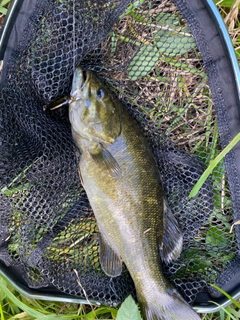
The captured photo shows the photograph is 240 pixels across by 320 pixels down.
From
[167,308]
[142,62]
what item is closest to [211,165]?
[142,62]

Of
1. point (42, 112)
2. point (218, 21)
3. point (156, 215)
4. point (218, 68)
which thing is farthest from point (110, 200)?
point (218, 21)

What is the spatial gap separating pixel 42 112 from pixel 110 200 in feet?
1.91

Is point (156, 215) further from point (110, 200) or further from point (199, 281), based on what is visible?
point (199, 281)

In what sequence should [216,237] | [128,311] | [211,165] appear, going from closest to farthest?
[128,311] → [211,165] → [216,237]

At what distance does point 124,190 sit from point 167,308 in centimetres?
67

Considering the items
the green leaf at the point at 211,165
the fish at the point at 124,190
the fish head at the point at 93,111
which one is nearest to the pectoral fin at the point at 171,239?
the fish at the point at 124,190

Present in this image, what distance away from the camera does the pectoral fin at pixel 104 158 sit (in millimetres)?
1926

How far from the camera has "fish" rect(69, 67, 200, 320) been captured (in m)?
1.93

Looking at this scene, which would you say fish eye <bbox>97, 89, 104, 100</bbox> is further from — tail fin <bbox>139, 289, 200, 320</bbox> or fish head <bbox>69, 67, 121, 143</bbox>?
tail fin <bbox>139, 289, 200, 320</bbox>

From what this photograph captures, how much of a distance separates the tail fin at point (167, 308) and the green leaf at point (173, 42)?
131cm

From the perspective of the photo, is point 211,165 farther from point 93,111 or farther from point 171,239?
point 93,111

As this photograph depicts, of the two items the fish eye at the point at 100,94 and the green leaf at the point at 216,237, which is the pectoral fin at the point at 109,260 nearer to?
the green leaf at the point at 216,237

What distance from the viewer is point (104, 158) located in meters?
1.93

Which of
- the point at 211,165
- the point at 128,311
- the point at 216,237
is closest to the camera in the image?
the point at 128,311
